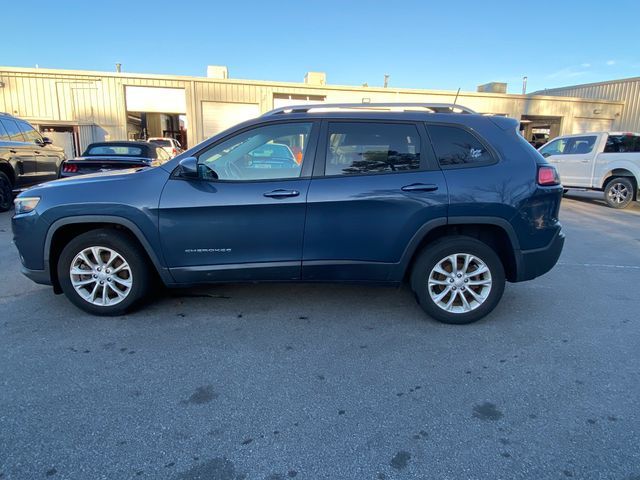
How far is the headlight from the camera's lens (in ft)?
11.5

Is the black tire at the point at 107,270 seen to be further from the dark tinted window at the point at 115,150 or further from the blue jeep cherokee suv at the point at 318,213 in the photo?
the dark tinted window at the point at 115,150

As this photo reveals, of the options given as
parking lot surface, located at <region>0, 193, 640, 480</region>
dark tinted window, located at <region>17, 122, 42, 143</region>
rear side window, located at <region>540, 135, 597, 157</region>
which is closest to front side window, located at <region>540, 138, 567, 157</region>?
rear side window, located at <region>540, 135, 597, 157</region>

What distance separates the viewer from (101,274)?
141 inches

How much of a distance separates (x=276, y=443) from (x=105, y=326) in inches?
82.7

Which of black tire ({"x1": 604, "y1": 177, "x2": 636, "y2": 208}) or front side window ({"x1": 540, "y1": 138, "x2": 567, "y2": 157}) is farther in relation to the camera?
front side window ({"x1": 540, "y1": 138, "x2": 567, "y2": 157})

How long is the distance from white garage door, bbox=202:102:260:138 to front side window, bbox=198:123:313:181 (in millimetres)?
17166

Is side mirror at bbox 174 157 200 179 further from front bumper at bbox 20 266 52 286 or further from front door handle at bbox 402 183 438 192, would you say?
front door handle at bbox 402 183 438 192

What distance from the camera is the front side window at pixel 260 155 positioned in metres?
3.49

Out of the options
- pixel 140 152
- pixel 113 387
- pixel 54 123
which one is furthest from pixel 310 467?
pixel 54 123

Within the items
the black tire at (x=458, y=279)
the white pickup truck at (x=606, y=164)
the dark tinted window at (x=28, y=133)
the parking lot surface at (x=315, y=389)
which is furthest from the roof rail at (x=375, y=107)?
the white pickup truck at (x=606, y=164)

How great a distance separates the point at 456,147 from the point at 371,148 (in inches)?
29.0

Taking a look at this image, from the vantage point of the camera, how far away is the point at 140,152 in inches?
344

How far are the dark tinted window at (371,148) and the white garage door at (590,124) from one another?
25.4 metres

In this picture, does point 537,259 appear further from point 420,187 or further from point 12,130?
point 12,130
